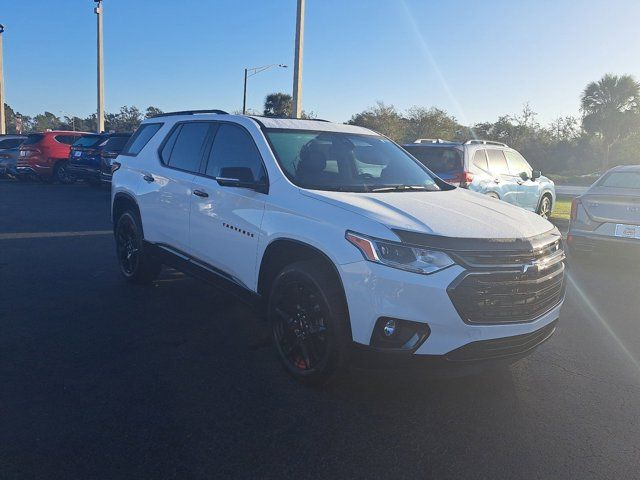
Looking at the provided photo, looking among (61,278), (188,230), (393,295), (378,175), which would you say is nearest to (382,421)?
(393,295)

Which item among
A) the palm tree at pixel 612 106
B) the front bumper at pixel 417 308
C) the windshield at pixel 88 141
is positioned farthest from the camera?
the palm tree at pixel 612 106

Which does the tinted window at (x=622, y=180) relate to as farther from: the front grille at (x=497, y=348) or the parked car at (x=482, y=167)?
the front grille at (x=497, y=348)

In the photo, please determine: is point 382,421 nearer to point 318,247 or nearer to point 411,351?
point 411,351

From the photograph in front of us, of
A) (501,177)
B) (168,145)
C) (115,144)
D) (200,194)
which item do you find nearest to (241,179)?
(200,194)

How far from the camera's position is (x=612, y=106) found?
44656 millimetres

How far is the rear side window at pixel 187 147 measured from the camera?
213 inches

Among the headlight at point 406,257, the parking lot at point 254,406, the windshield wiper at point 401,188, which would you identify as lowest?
the parking lot at point 254,406

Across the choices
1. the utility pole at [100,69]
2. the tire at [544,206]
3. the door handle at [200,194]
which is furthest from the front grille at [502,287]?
the utility pole at [100,69]

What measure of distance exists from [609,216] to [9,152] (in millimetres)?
20042

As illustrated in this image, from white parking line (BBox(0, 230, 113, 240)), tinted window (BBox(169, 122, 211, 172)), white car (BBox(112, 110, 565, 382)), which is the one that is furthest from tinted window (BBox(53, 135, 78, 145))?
white car (BBox(112, 110, 565, 382))

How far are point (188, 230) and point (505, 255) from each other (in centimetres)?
293

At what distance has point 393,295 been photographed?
3.36 meters

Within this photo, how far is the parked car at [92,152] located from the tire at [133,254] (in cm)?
1101

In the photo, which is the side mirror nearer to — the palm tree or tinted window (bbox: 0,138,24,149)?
tinted window (bbox: 0,138,24,149)
